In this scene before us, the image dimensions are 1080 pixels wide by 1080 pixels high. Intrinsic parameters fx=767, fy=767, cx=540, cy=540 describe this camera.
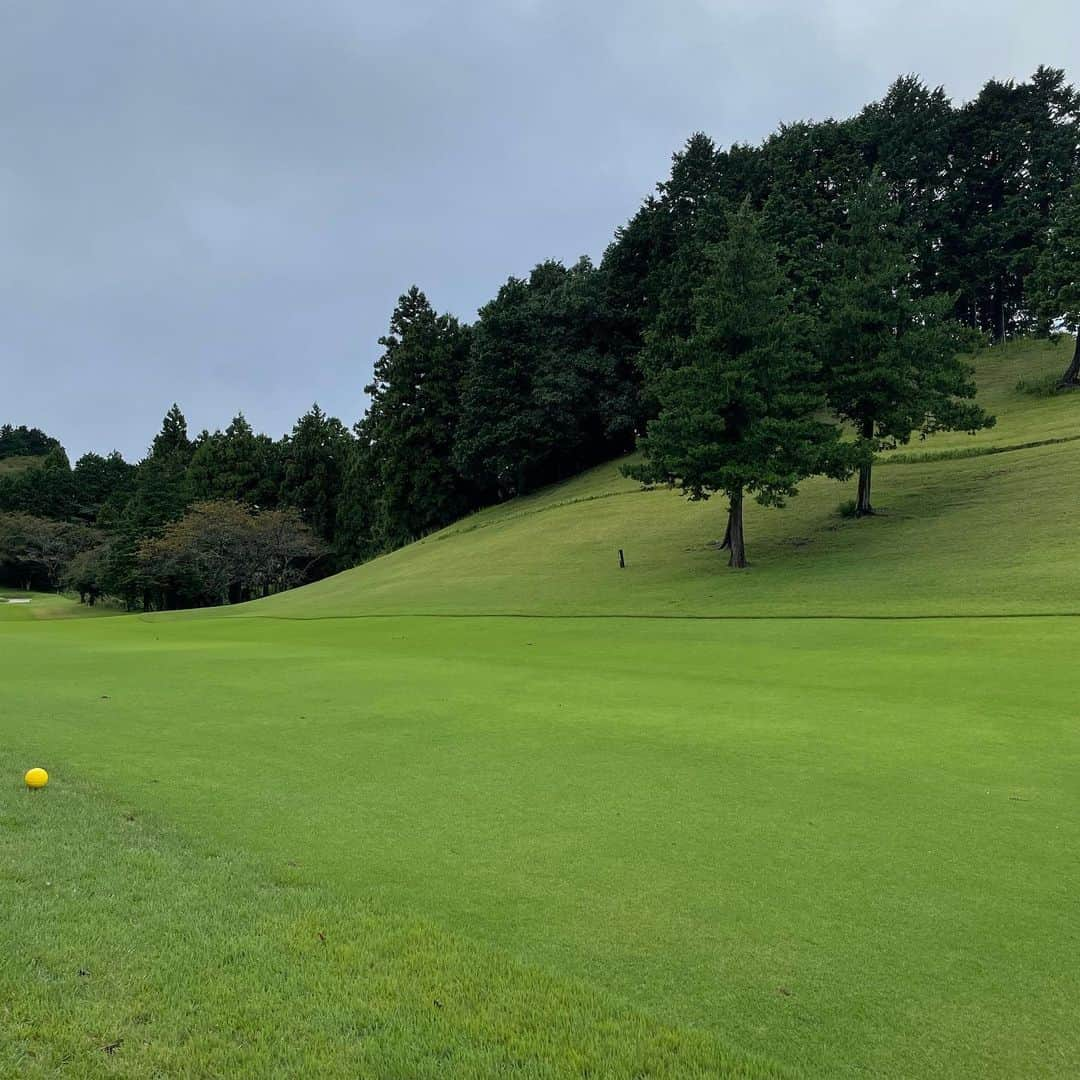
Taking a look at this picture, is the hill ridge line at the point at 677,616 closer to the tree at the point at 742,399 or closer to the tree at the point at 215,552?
the tree at the point at 742,399

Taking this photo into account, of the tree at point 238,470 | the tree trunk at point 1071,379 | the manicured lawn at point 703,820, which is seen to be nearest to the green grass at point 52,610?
the tree at point 238,470

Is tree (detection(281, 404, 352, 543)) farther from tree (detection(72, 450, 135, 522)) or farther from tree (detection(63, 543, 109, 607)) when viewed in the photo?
tree (detection(72, 450, 135, 522))

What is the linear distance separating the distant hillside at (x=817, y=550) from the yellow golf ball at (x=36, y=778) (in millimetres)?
17809

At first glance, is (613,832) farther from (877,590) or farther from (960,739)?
(877,590)

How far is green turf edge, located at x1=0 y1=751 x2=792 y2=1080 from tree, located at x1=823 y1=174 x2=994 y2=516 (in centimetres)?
2820

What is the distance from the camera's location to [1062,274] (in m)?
41.1

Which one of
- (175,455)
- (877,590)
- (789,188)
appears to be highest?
(789,188)

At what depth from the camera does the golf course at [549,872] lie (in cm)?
273

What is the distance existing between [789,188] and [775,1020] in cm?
6517

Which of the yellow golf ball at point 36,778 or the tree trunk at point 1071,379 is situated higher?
the tree trunk at point 1071,379

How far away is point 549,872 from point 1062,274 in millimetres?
49033

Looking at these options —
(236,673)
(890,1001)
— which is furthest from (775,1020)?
(236,673)

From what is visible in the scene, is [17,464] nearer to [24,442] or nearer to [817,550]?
[24,442]

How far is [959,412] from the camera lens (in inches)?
1188
